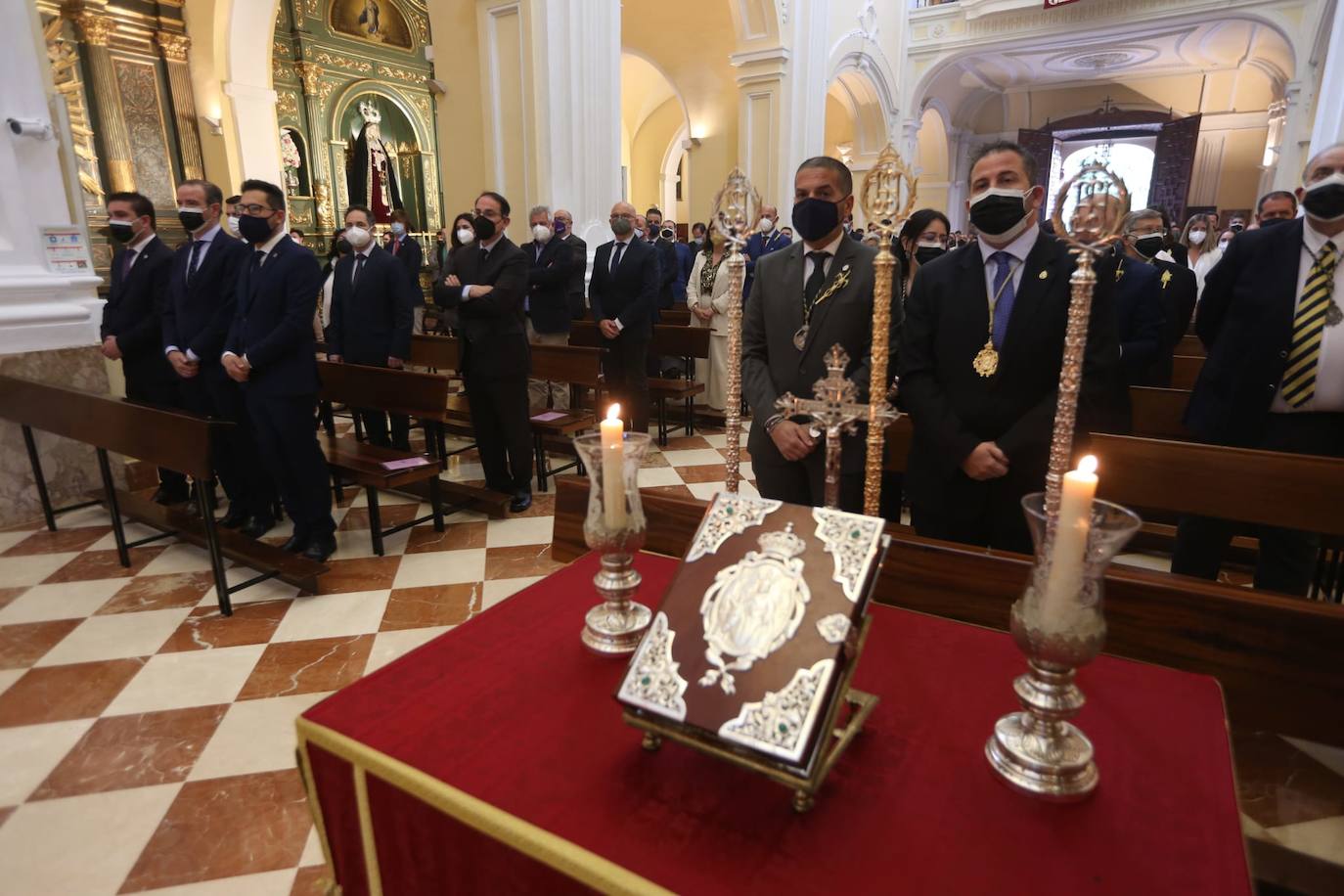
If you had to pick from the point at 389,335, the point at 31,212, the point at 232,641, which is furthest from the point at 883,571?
the point at 31,212

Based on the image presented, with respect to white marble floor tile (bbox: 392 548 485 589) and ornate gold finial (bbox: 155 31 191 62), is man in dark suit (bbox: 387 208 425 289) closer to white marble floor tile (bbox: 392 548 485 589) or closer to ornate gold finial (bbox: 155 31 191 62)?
ornate gold finial (bbox: 155 31 191 62)

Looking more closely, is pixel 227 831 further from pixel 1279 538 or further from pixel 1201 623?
pixel 1279 538

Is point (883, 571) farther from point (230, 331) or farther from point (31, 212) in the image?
point (31, 212)

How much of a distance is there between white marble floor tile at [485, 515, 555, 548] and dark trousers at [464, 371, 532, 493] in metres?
0.27

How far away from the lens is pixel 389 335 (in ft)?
15.0

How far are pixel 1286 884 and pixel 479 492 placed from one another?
11.8 feet

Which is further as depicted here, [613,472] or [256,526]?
[256,526]

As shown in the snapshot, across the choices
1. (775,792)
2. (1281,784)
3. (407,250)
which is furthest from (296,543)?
(407,250)

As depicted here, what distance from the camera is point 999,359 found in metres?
1.87

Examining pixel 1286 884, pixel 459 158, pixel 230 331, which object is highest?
pixel 459 158

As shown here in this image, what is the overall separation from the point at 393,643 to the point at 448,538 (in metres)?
1.07

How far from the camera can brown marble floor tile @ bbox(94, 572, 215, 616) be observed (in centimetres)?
308

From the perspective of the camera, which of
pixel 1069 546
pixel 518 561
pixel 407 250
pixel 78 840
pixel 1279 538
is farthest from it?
pixel 407 250

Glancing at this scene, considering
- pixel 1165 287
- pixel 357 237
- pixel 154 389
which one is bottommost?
pixel 154 389
